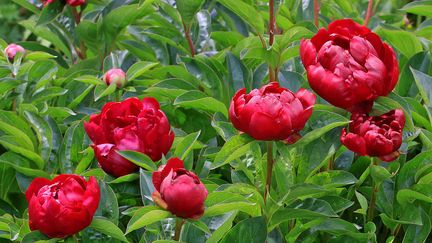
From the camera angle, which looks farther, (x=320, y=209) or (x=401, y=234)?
(x=401, y=234)

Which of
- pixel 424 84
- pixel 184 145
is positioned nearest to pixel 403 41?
pixel 424 84

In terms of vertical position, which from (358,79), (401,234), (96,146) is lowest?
(401,234)

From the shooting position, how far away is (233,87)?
5.08ft

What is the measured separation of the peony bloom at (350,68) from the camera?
112 centimetres

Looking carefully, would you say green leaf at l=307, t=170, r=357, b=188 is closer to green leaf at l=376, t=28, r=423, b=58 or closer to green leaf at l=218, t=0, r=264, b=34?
green leaf at l=218, t=0, r=264, b=34

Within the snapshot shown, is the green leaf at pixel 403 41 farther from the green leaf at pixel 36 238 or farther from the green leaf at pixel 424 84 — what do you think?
the green leaf at pixel 36 238

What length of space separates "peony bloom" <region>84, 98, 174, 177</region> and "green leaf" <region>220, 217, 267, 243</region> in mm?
197

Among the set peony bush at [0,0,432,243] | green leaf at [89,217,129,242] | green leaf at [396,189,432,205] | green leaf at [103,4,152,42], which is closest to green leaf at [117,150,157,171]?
peony bush at [0,0,432,243]

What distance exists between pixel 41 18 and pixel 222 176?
589 mm

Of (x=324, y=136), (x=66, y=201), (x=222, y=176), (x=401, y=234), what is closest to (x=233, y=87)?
(x=222, y=176)

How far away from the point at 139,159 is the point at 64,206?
16 cm

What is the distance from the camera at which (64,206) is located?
1.08 meters

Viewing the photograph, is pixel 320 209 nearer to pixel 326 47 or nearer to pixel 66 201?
pixel 326 47

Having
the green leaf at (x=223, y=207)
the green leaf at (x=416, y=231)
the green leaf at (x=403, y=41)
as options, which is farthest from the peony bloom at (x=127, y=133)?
the green leaf at (x=403, y=41)
